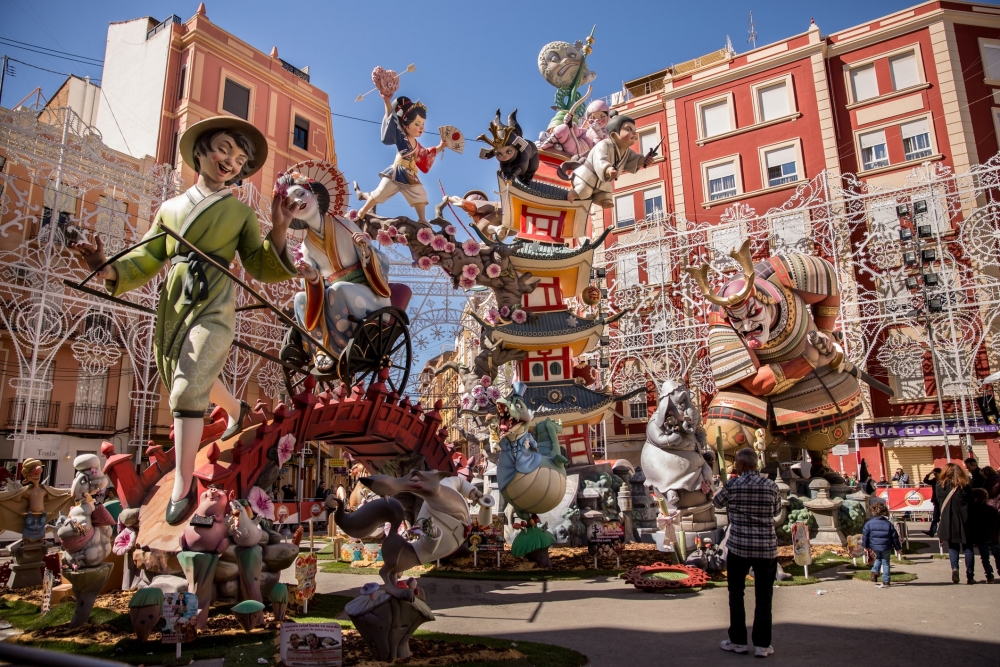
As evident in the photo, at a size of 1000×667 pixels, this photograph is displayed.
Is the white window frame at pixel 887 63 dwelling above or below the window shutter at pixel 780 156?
above

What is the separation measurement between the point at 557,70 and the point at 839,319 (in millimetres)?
10301

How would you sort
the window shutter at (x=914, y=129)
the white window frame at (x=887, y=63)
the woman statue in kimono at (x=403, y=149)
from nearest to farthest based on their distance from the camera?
the woman statue in kimono at (x=403, y=149) → the window shutter at (x=914, y=129) → the white window frame at (x=887, y=63)

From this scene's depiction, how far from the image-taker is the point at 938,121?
60.4 feet

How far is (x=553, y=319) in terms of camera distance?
1112 centimetres

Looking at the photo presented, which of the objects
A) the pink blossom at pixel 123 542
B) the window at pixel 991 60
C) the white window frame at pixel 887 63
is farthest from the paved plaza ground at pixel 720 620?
the window at pixel 991 60

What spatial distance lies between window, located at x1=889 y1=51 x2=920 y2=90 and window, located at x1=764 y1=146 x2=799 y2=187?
10.7 feet

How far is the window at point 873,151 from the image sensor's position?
19.2 m

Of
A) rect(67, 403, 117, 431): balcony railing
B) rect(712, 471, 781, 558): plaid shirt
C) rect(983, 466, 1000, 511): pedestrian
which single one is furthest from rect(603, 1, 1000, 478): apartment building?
rect(67, 403, 117, 431): balcony railing

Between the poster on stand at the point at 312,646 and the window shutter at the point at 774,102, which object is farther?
the window shutter at the point at 774,102

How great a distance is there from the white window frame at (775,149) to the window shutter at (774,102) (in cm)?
96

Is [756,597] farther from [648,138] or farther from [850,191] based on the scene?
[648,138]

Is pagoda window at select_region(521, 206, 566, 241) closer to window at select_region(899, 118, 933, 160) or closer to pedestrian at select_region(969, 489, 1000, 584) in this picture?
pedestrian at select_region(969, 489, 1000, 584)

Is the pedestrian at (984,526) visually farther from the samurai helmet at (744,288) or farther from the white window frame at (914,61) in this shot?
the white window frame at (914,61)

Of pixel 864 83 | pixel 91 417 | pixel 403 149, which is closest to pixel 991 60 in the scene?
pixel 864 83
